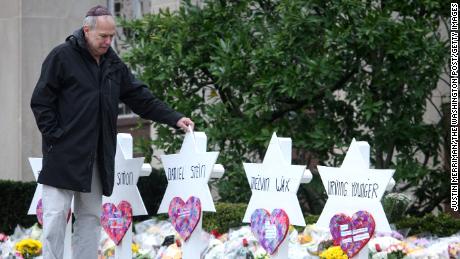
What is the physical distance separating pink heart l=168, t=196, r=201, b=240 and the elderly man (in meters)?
0.64

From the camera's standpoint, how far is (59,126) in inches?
285

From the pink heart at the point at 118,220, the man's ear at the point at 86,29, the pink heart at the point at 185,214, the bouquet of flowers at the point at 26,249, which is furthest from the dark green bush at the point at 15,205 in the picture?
the man's ear at the point at 86,29

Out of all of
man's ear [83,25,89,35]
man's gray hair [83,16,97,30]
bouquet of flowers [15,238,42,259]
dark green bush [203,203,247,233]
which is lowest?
bouquet of flowers [15,238,42,259]

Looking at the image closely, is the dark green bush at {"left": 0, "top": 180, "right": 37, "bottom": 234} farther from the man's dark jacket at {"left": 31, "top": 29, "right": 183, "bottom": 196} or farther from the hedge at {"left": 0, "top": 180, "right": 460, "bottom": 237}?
the man's dark jacket at {"left": 31, "top": 29, "right": 183, "bottom": 196}

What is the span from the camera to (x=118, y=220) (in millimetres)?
8297

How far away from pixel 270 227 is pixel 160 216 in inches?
134

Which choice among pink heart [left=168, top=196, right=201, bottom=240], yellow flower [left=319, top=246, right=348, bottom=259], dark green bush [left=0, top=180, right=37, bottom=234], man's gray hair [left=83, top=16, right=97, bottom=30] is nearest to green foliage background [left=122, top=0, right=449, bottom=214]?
dark green bush [left=0, top=180, right=37, bottom=234]

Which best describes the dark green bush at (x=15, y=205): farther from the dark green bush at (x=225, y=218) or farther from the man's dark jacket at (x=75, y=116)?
the man's dark jacket at (x=75, y=116)

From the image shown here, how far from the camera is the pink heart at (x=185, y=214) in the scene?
7.77 metres

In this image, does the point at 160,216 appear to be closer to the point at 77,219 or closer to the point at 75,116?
the point at 77,219

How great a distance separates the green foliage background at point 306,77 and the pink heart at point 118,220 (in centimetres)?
217

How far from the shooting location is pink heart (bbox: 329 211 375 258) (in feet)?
23.4

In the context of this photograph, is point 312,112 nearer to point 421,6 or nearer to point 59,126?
point 421,6

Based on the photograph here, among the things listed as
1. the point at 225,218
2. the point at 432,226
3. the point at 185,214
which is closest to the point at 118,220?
the point at 185,214
